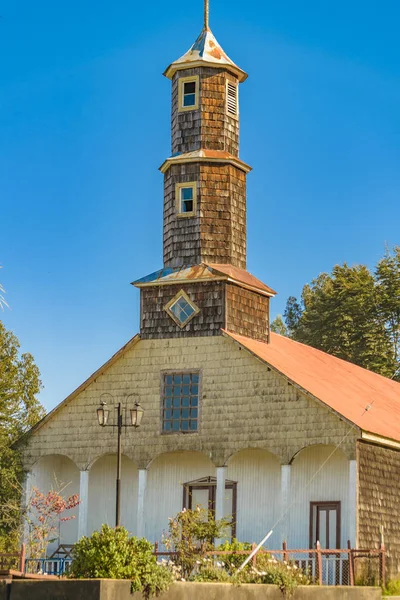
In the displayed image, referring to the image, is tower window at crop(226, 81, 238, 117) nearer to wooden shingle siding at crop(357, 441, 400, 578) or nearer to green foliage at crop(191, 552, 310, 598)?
wooden shingle siding at crop(357, 441, 400, 578)

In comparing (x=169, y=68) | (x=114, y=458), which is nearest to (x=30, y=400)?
(x=114, y=458)

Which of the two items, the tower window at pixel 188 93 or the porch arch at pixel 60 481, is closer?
the porch arch at pixel 60 481

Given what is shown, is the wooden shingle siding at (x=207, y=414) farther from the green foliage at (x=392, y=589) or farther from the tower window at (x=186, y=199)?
the tower window at (x=186, y=199)

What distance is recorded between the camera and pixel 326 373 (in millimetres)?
39250

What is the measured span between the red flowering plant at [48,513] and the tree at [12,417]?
1.79 ft

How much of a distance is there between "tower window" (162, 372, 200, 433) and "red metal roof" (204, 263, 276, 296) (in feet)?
10.3

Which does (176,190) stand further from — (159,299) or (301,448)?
(301,448)

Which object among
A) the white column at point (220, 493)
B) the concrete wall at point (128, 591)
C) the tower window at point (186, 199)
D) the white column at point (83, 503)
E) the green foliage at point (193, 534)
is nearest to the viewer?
the concrete wall at point (128, 591)

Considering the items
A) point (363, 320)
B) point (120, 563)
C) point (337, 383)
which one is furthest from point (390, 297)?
point (120, 563)

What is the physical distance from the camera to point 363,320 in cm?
6119

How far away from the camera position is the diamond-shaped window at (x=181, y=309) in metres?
35.8

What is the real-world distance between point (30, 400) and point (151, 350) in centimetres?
751

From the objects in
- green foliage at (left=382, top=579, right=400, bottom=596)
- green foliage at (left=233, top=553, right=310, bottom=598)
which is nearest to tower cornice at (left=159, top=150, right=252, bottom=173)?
green foliage at (left=382, top=579, right=400, bottom=596)

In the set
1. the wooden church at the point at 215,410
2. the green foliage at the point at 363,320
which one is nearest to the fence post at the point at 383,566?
the wooden church at the point at 215,410
